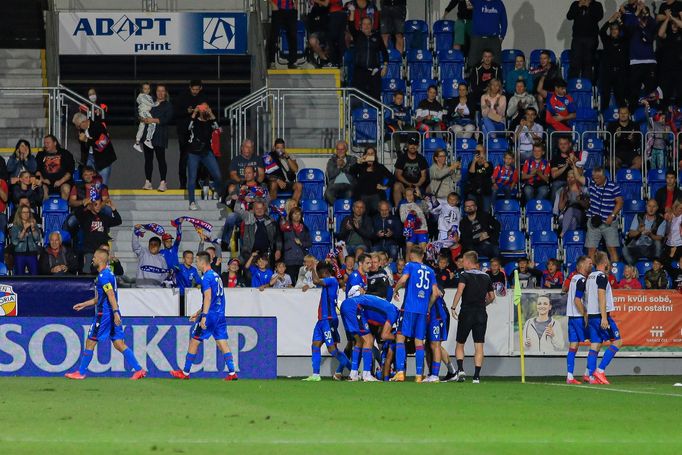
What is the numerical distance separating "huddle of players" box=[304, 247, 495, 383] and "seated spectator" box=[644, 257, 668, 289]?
5284mm

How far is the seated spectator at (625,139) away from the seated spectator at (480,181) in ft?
11.9

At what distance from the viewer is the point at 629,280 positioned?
25000 millimetres

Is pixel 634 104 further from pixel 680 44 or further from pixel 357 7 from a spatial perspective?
pixel 357 7

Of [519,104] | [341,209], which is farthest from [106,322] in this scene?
[519,104]

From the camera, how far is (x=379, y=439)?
36.0ft

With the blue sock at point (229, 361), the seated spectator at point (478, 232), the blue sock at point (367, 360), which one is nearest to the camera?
the blue sock at point (229, 361)

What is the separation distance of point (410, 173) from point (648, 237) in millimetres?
4850

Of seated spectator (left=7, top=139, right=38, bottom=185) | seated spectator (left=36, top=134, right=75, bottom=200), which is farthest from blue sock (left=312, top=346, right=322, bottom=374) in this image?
seated spectator (left=7, top=139, right=38, bottom=185)

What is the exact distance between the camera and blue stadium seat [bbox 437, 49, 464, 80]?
1187 inches

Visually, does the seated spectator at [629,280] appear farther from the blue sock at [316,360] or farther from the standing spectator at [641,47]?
the blue sock at [316,360]

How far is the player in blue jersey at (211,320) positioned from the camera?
1925 centimetres

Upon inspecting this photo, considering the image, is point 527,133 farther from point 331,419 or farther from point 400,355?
point 331,419

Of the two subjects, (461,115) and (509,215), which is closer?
(509,215)

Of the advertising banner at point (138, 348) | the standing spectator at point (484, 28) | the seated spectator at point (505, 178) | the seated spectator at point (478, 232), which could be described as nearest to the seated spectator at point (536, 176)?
the seated spectator at point (505, 178)
